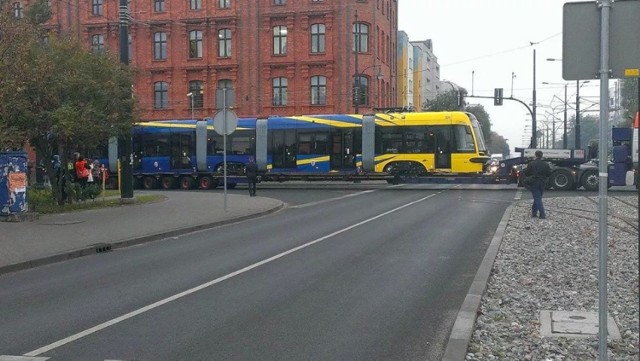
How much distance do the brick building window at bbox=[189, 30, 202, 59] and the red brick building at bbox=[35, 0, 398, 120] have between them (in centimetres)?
8

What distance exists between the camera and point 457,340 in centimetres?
630

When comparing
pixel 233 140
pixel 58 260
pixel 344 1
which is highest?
pixel 344 1

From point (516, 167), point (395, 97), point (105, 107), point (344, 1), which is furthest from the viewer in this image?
point (395, 97)

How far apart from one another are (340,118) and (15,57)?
18.9 meters

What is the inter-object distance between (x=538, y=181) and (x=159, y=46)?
43.3m

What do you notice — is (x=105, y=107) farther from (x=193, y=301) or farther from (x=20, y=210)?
(x=193, y=301)

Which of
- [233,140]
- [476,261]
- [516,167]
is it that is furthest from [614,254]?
[233,140]

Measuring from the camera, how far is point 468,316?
7215 millimetres

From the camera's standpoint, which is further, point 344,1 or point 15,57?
point 344,1

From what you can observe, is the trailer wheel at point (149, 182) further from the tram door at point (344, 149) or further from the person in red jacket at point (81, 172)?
the person in red jacket at point (81, 172)

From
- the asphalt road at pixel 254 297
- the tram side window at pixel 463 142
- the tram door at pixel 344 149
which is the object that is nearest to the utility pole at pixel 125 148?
the asphalt road at pixel 254 297

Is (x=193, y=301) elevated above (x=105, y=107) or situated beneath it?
situated beneath

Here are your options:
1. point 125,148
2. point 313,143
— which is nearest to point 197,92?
point 313,143

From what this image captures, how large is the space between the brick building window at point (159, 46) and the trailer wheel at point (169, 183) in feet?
70.0
